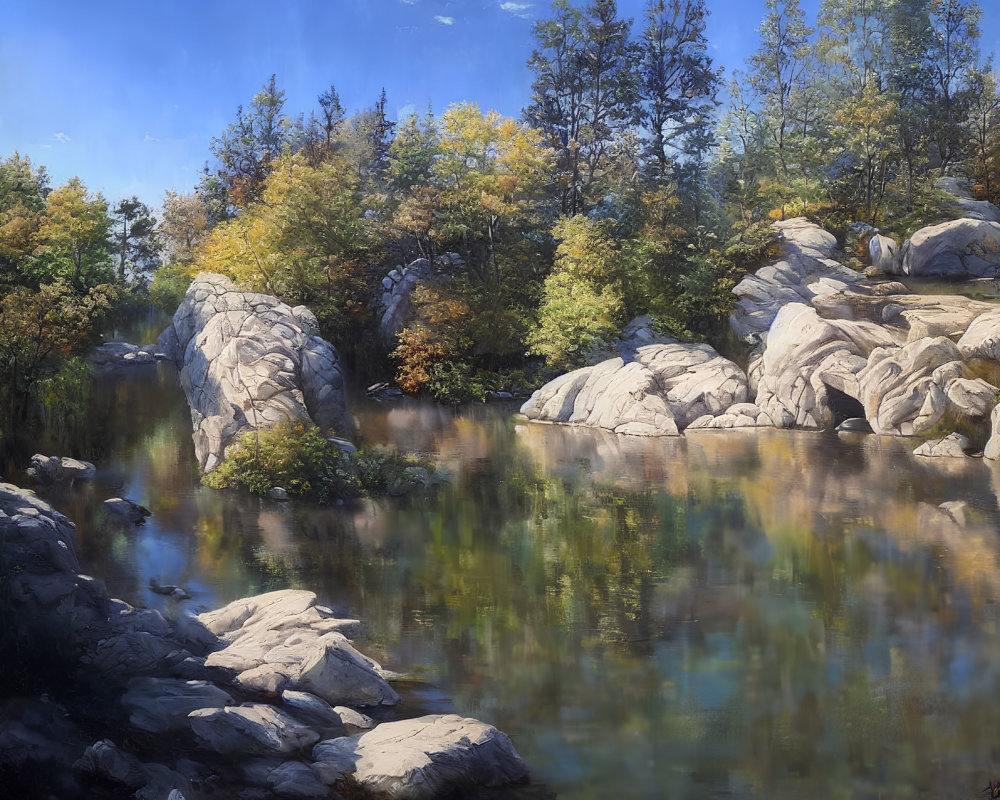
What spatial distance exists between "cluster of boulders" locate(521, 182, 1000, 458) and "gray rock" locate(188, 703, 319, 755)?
977 cm

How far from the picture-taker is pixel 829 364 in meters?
13.7

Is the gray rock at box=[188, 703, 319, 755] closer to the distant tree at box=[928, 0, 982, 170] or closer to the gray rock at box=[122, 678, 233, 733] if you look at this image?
the gray rock at box=[122, 678, 233, 733]

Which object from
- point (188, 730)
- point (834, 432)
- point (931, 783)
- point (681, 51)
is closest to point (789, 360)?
point (834, 432)

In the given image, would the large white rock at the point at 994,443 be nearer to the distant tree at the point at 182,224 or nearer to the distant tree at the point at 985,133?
the distant tree at the point at 985,133

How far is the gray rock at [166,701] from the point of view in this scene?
13.4 feet

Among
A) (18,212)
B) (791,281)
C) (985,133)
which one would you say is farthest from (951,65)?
(18,212)

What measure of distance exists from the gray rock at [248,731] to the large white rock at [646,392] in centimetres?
972

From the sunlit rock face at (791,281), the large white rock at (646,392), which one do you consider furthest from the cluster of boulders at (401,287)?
the sunlit rock face at (791,281)

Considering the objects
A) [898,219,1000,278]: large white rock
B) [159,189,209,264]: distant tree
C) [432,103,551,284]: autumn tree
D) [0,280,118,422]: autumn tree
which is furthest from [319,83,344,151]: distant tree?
[898,219,1000,278]: large white rock

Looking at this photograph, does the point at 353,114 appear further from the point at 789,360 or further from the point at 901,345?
the point at 901,345

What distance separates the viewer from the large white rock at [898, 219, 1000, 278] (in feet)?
50.2

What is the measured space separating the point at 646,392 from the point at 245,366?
696cm

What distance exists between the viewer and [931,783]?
4.02 metres

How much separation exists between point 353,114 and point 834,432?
1008 centimetres
